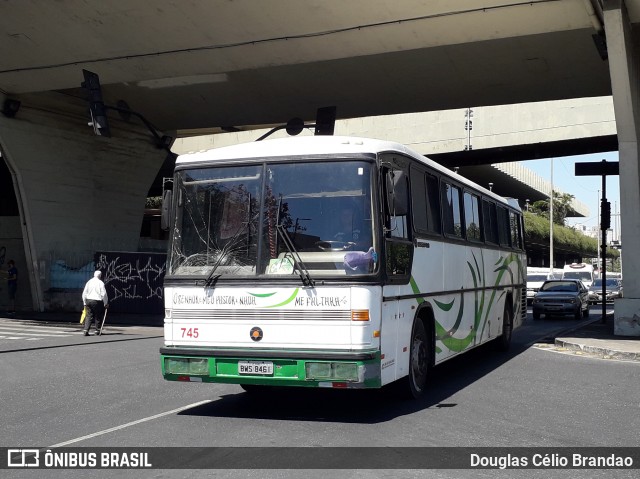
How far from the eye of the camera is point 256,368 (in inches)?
331

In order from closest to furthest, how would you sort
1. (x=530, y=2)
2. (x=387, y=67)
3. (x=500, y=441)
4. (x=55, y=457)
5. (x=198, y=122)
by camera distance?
(x=55, y=457) → (x=500, y=441) → (x=530, y=2) → (x=387, y=67) → (x=198, y=122)

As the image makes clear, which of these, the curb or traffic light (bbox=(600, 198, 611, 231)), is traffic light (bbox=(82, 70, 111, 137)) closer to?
the curb

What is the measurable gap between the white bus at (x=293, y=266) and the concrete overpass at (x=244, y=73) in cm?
1090

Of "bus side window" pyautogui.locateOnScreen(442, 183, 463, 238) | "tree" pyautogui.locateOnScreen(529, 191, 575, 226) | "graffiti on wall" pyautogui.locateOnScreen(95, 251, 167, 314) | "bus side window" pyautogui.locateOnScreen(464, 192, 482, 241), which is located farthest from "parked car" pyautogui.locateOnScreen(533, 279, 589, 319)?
"tree" pyautogui.locateOnScreen(529, 191, 575, 226)

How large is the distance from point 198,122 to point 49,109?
5730 mm

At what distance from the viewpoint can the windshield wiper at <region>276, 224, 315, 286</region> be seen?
27.1 feet

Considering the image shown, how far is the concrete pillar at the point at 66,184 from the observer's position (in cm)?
2720

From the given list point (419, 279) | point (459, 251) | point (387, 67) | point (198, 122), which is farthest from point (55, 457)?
point (198, 122)

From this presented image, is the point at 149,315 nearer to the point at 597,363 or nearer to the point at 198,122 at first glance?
the point at 198,122

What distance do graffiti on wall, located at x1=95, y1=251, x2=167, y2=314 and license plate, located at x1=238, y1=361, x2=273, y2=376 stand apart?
805 inches

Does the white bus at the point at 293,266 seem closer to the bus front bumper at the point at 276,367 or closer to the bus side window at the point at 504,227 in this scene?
the bus front bumper at the point at 276,367

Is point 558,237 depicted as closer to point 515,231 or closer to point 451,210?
point 515,231

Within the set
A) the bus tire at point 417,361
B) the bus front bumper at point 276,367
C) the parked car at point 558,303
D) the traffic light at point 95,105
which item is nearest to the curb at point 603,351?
the bus tire at point 417,361

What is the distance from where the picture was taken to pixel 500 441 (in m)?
7.47
